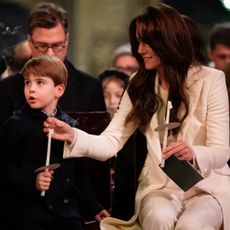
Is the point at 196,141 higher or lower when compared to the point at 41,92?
lower

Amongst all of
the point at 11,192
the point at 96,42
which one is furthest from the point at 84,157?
the point at 96,42

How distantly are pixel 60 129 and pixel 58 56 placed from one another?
74cm

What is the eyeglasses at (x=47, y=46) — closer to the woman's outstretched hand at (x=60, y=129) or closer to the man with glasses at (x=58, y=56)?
the man with glasses at (x=58, y=56)

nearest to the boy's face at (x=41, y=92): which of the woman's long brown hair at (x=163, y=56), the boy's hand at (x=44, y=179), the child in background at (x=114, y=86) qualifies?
the boy's hand at (x=44, y=179)

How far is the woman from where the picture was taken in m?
3.27

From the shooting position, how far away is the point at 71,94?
3.85 metres

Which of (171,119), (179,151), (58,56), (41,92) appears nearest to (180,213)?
(179,151)

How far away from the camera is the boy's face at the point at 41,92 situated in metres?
3.18

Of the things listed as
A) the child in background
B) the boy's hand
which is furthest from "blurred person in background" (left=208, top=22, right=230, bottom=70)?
the boy's hand

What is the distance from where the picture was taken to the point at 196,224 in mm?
3070

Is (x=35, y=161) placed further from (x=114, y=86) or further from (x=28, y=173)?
(x=114, y=86)

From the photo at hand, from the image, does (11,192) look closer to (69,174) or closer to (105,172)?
(69,174)

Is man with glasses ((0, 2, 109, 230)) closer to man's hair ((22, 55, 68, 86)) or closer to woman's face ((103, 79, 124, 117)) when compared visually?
man's hair ((22, 55, 68, 86))

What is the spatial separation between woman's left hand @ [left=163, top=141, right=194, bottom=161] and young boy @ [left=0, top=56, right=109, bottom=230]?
1.72ft
